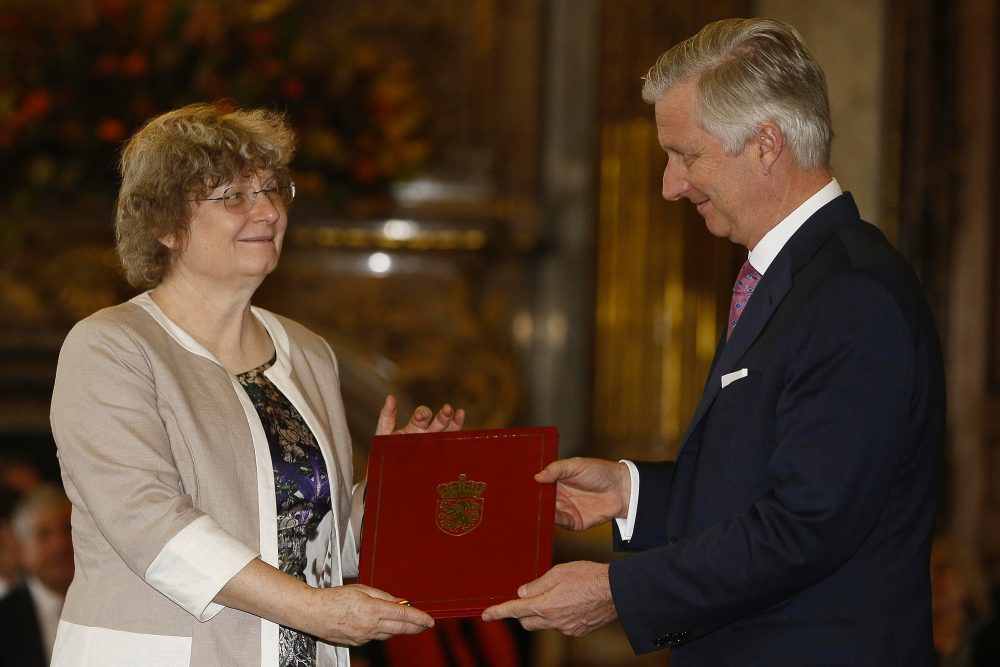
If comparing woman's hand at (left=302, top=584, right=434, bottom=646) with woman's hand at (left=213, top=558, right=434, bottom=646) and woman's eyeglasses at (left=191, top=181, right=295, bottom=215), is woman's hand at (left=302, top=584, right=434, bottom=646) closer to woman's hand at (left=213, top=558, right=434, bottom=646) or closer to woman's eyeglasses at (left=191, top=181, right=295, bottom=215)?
woman's hand at (left=213, top=558, right=434, bottom=646)

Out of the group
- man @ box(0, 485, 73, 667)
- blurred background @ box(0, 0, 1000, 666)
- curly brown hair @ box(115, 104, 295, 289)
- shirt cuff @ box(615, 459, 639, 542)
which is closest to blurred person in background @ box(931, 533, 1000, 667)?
blurred background @ box(0, 0, 1000, 666)

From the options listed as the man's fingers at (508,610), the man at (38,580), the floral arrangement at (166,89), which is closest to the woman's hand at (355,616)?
the man's fingers at (508,610)

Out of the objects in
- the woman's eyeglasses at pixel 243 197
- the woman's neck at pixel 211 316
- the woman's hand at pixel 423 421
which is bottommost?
the woman's hand at pixel 423 421

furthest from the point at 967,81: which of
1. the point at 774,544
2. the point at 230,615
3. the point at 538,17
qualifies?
the point at 230,615

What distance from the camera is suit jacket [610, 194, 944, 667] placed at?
2062 millimetres

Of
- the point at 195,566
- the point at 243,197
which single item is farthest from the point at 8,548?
the point at 195,566

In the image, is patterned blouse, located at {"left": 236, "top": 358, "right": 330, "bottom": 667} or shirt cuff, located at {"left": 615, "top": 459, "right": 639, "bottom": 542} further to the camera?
shirt cuff, located at {"left": 615, "top": 459, "right": 639, "bottom": 542}

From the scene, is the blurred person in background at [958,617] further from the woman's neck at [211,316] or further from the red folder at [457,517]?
the woman's neck at [211,316]

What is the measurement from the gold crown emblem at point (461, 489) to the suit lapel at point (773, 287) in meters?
0.42

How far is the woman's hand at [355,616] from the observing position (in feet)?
7.24

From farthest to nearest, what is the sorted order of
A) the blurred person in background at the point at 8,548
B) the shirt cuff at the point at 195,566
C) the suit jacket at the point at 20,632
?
1. the blurred person in background at the point at 8,548
2. the suit jacket at the point at 20,632
3. the shirt cuff at the point at 195,566

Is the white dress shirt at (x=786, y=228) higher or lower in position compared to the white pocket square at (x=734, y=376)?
higher

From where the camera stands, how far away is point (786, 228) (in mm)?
2312

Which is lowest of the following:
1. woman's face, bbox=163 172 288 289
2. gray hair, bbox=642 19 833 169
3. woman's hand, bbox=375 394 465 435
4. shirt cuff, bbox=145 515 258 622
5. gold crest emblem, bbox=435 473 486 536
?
shirt cuff, bbox=145 515 258 622
